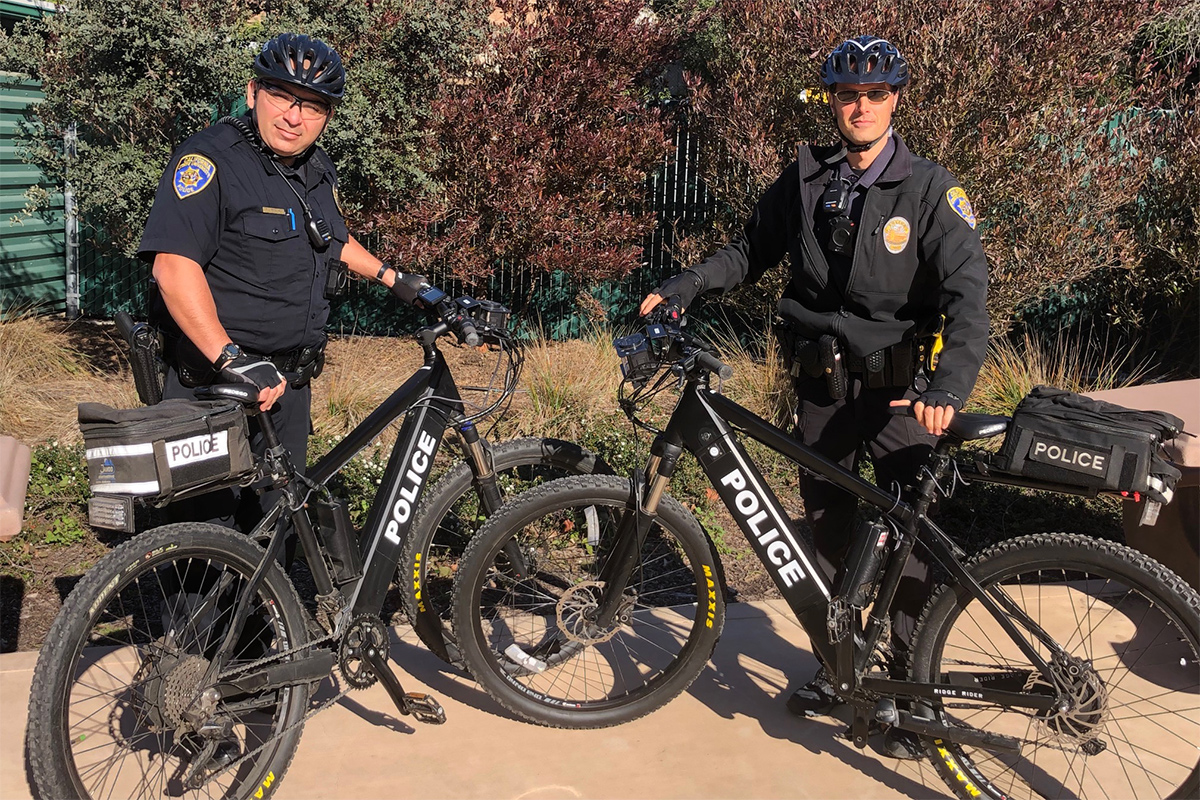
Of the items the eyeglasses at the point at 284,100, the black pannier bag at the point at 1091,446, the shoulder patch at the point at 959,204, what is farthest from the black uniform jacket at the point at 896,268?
the eyeglasses at the point at 284,100

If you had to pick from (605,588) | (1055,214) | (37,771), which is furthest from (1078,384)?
(37,771)

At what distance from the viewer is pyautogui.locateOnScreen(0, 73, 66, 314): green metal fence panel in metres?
9.41

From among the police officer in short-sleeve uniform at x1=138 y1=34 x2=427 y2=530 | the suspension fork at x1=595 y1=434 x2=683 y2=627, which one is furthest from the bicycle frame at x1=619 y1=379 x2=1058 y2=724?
the police officer in short-sleeve uniform at x1=138 y1=34 x2=427 y2=530

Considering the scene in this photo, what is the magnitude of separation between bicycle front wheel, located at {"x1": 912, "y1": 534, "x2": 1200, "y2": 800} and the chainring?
1687 millimetres

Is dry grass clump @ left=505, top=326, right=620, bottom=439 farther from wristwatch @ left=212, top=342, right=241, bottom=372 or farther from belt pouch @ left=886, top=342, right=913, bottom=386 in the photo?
wristwatch @ left=212, top=342, right=241, bottom=372

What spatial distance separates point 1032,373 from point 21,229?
862 cm

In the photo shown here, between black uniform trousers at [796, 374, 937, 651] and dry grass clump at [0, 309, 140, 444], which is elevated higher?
black uniform trousers at [796, 374, 937, 651]

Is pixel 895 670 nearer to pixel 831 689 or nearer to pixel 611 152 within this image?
pixel 831 689

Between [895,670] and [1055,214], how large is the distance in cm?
480

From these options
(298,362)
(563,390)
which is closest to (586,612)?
(298,362)

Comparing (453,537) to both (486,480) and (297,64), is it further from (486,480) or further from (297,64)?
(297,64)

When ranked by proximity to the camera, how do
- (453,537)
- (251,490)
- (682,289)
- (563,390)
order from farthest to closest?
(563,390) < (453,537) < (251,490) < (682,289)

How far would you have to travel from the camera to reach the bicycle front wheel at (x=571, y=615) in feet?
11.3

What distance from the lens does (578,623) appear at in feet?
11.8
